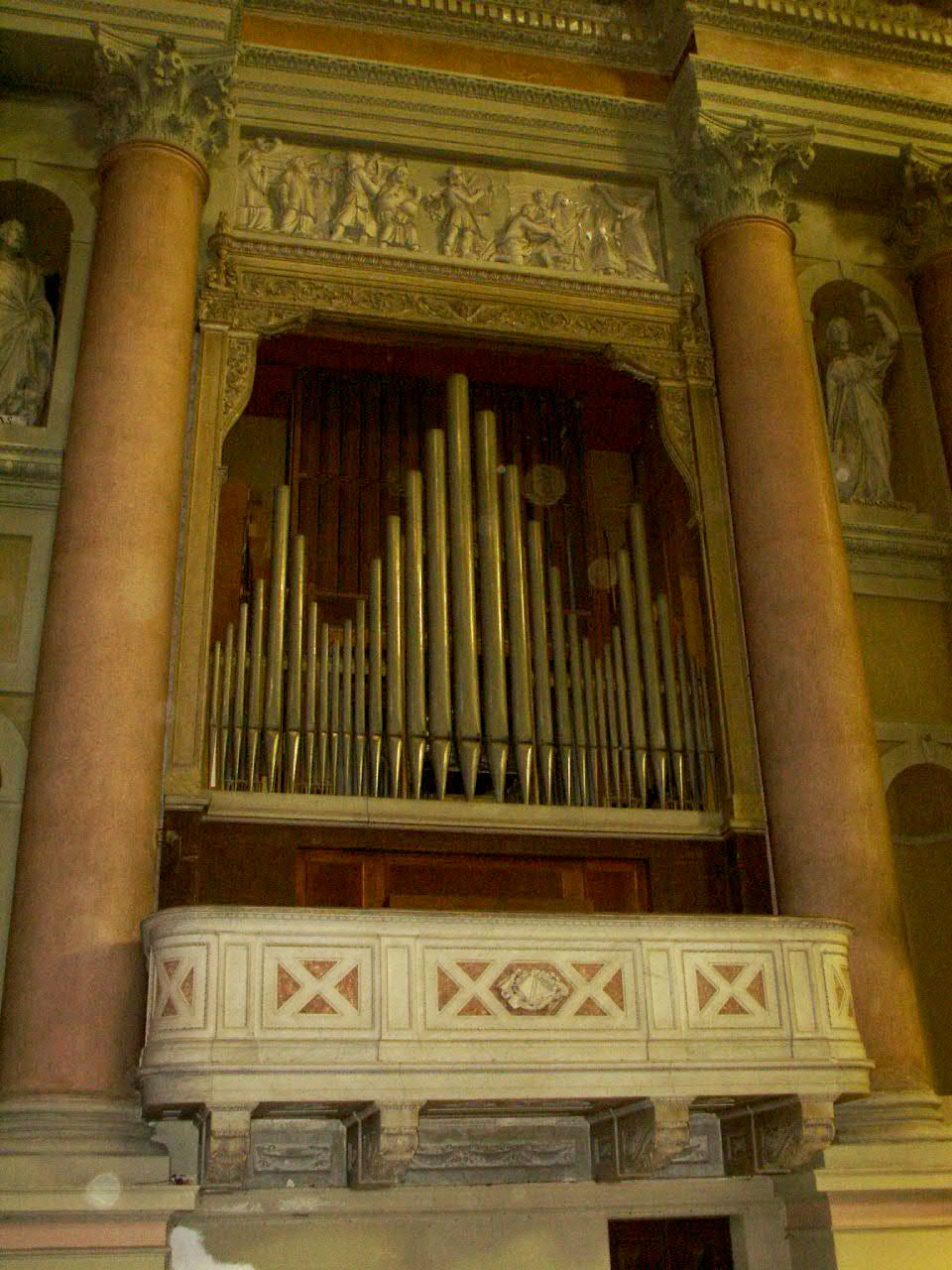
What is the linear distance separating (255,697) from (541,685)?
1.83 meters

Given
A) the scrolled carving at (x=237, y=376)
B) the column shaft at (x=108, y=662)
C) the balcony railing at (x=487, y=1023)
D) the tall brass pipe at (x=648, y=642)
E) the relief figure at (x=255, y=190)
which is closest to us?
the balcony railing at (x=487, y=1023)

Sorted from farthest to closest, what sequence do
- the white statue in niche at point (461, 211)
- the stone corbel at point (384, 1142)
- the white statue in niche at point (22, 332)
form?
the white statue in niche at point (461, 211), the white statue in niche at point (22, 332), the stone corbel at point (384, 1142)

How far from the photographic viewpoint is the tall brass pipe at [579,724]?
8656 millimetres

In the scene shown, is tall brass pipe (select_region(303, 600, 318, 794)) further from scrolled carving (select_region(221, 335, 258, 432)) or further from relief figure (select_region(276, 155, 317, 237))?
relief figure (select_region(276, 155, 317, 237))

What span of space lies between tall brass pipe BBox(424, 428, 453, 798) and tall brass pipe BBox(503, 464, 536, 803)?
1.41 ft

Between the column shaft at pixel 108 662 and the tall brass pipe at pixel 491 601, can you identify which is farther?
the tall brass pipe at pixel 491 601

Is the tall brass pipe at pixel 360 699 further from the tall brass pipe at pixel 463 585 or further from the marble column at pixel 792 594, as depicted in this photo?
the marble column at pixel 792 594

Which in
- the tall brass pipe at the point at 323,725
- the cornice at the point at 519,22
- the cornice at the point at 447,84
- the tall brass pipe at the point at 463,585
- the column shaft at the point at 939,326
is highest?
the cornice at the point at 519,22

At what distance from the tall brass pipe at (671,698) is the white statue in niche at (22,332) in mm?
4471

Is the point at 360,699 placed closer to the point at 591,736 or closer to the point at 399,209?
the point at 591,736

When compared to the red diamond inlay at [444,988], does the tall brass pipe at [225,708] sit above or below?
above

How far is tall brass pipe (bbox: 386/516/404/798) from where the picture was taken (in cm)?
838

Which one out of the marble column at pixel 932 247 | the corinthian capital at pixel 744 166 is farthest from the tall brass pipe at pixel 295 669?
the marble column at pixel 932 247

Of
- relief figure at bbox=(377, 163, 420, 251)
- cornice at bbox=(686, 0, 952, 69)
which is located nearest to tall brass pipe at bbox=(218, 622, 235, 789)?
relief figure at bbox=(377, 163, 420, 251)
